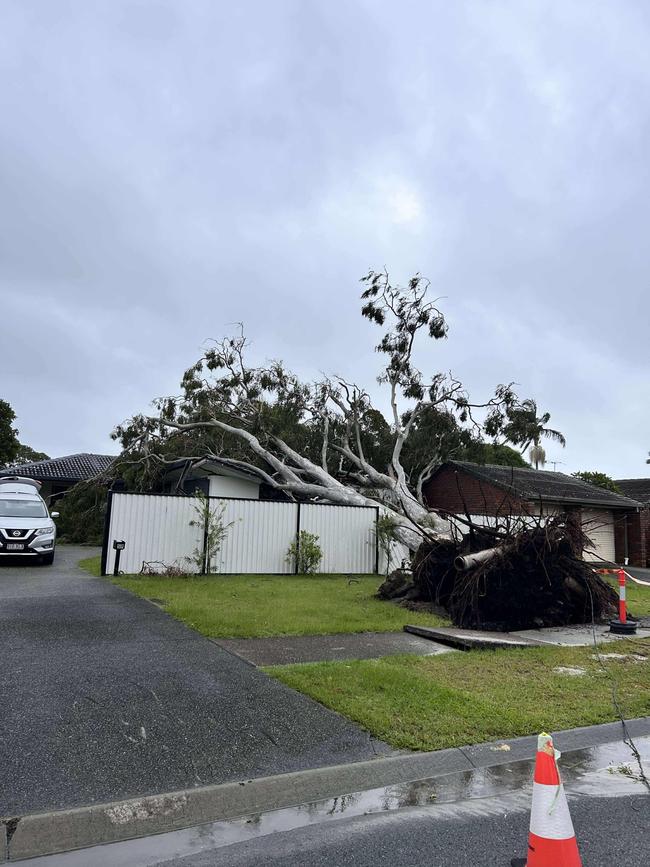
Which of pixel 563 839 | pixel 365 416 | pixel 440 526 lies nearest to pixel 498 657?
pixel 563 839

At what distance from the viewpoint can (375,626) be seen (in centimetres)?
880

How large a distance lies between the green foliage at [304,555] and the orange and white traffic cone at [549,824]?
13123mm

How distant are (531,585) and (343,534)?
751 centimetres

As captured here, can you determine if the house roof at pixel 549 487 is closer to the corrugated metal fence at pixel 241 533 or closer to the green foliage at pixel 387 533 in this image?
the green foliage at pixel 387 533

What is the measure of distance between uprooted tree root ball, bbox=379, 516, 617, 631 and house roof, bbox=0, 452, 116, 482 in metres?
24.4

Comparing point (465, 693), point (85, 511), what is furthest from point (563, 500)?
point (465, 693)

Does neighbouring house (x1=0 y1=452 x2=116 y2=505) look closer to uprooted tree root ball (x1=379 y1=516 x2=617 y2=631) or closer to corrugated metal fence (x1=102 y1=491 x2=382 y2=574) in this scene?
corrugated metal fence (x1=102 y1=491 x2=382 y2=574)

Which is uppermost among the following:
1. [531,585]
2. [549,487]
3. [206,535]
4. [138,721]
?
[549,487]

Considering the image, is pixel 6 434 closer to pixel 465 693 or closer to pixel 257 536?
pixel 257 536

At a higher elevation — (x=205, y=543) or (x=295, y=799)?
(x=205, y=543)

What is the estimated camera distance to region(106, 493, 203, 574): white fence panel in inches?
543

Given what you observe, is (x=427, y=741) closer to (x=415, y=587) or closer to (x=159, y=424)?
(x=415, y=587)

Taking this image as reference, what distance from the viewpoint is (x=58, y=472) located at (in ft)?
111

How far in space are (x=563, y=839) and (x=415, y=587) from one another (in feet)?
29.3
